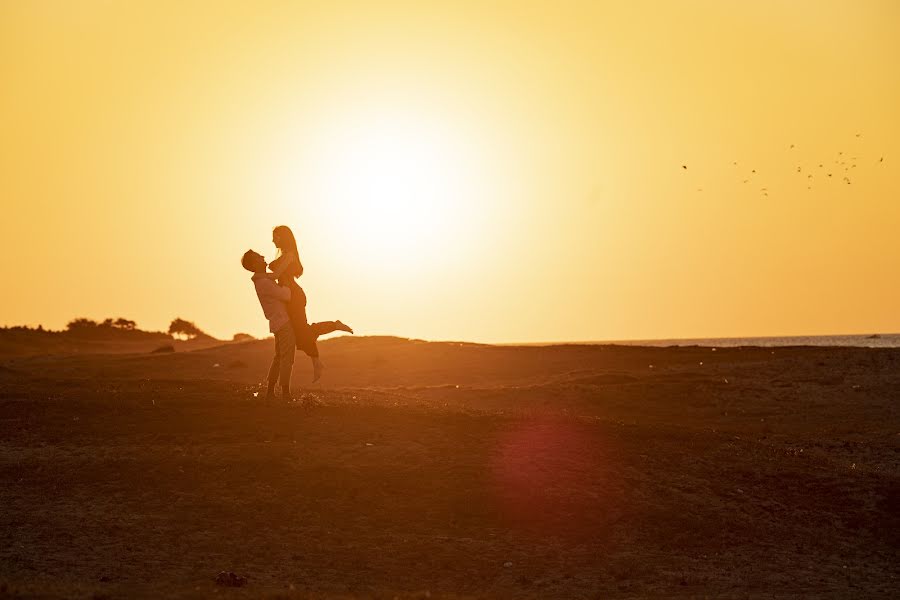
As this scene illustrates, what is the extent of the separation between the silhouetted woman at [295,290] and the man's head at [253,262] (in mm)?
184

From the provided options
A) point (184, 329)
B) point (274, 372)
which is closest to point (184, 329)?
point (184, 329)

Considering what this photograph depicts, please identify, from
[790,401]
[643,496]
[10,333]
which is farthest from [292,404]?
[10,333]

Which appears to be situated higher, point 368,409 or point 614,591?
point 368,409

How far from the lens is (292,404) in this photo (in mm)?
18938

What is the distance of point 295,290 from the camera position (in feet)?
59.3

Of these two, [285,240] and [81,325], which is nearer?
[285,240]

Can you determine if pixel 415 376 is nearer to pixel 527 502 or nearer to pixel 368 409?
pixel 368 409

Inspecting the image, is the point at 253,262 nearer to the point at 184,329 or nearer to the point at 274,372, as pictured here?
the point at 274,372

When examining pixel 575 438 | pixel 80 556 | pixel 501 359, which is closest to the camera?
pixel 80 556

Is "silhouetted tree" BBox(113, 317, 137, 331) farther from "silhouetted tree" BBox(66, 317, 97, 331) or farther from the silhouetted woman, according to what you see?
the silhouetted woman

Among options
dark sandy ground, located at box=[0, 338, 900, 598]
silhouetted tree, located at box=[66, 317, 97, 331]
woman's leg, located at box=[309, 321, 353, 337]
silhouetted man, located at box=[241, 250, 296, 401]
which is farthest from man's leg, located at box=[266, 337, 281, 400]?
silhouetted tree, located at box=[66, 317, 97, 331]

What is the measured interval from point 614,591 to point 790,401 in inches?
773

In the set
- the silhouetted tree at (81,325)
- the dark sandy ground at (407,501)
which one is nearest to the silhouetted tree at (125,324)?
the silhouetted tree at (81,325)

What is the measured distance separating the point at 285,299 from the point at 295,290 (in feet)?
1.61
